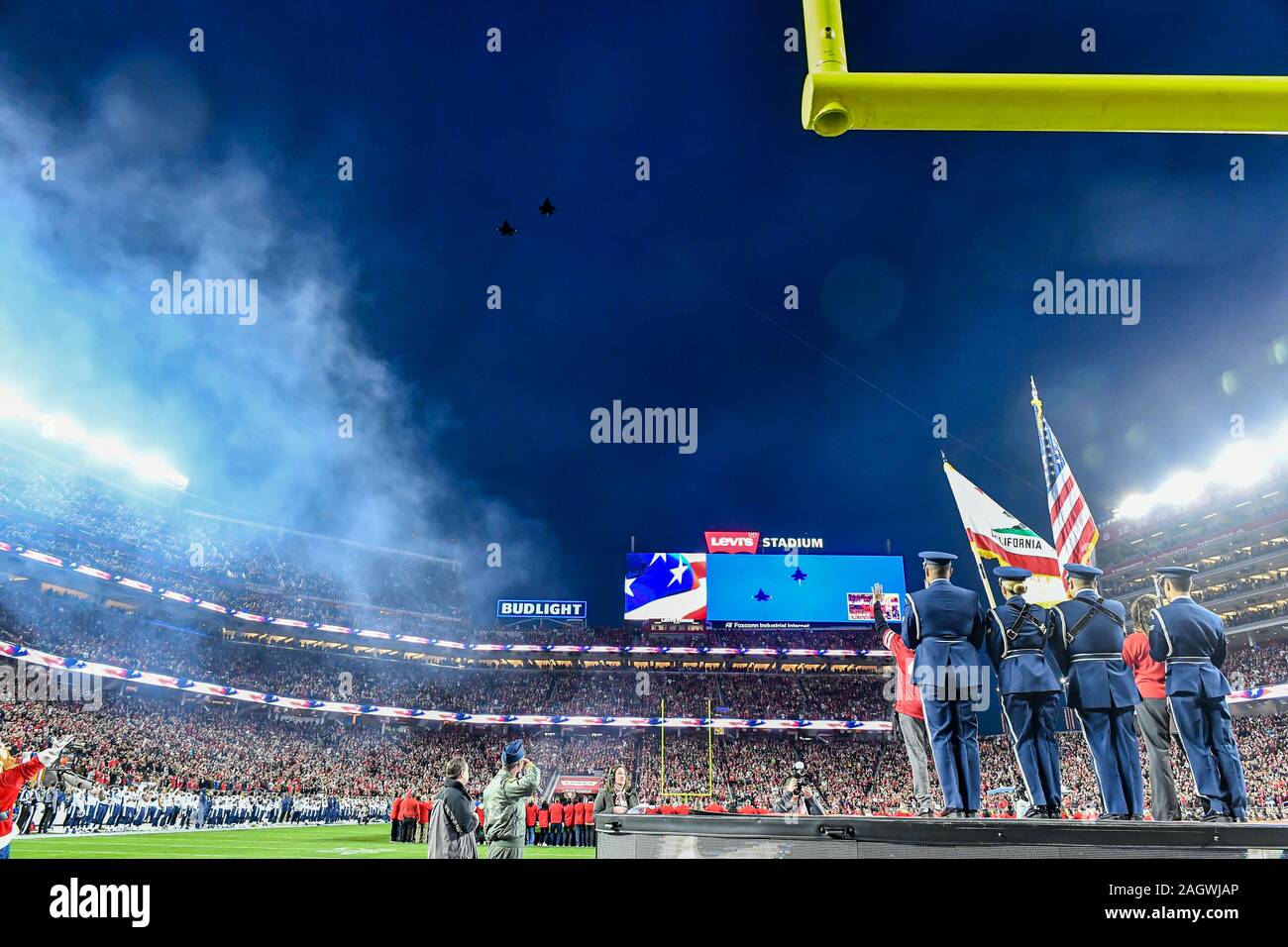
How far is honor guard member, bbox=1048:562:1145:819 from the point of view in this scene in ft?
26.9

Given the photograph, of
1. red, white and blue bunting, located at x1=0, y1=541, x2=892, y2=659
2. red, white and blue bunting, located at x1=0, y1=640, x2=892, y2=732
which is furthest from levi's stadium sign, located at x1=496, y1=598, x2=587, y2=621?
red, white and blue bunting, located at x1=0, y1=640, x2=892, y2=732

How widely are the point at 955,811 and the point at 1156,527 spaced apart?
79475 mm

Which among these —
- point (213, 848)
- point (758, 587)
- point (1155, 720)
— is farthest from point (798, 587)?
point (1155, 720)

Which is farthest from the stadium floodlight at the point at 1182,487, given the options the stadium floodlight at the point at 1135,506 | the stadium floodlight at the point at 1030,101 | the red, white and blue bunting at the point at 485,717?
the stadium floodlight at the point at 1030,101

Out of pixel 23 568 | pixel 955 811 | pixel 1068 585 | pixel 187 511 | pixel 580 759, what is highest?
pixel 187 511

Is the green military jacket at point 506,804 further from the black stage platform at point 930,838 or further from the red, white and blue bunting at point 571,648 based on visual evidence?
the red, white and blue bunting at point 571,648

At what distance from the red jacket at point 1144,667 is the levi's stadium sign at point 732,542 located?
1849 inches

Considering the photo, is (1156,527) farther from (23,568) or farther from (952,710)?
(23,568)

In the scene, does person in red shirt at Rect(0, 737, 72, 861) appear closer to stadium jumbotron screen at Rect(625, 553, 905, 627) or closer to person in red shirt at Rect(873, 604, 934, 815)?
person in red shirt at Rect(873, 604, 934, 815)

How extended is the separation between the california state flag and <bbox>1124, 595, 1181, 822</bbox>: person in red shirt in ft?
6.37

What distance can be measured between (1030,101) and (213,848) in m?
23.3
